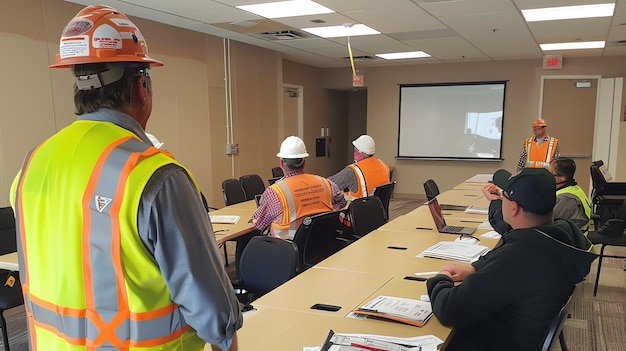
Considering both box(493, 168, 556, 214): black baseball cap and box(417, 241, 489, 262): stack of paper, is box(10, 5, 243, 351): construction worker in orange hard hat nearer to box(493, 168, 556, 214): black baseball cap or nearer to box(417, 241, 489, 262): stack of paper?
box(493, 168, 556, 214): black baseball cap

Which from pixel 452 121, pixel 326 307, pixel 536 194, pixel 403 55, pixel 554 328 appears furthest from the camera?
pixel 452 121

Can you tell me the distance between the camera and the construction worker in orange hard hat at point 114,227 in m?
1.01

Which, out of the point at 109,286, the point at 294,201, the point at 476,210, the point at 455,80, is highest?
the point at 455,80

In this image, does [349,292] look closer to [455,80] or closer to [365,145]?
[365,145]

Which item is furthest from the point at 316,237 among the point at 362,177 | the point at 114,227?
the point at 114,227

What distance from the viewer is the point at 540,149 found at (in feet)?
22.7

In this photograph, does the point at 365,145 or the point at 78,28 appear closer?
the point at 78,28

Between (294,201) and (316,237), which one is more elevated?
(294,201)

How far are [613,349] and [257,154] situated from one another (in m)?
5.69

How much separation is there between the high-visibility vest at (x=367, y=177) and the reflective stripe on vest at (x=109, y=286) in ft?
12.5

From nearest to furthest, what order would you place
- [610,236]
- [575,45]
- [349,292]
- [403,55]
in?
[349,292] < [610,236] < [575,45] < [403,55]

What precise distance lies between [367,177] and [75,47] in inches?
156

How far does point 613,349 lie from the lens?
3.12 meters

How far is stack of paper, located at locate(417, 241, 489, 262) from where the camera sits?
8.74 ft
